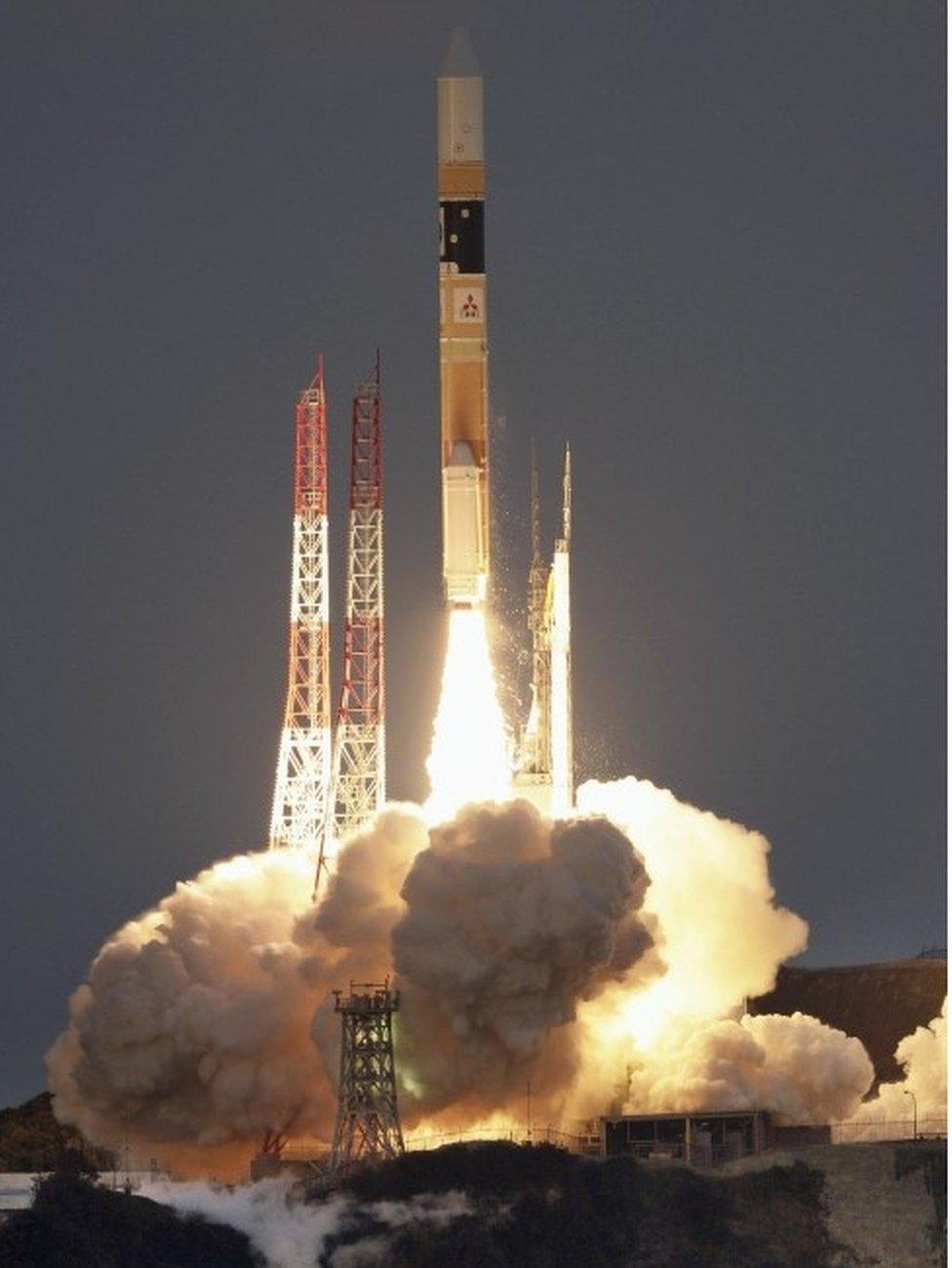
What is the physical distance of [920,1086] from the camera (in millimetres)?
75875

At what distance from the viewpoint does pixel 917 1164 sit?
69438 mm

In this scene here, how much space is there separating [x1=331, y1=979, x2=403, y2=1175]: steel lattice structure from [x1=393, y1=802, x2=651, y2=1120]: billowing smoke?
1.55m

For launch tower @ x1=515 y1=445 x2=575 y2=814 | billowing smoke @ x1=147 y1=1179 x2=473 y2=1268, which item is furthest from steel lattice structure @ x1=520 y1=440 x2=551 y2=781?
billowing smoke @ x1=147 y1=1179 x2=473 y2=1268

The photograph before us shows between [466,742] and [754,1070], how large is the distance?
8.07m

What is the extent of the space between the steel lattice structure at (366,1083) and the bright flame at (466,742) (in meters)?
6.87

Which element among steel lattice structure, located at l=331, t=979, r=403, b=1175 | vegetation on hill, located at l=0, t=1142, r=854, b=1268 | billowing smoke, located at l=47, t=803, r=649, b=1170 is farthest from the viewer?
billowing smoke, located at l=47, t=803, r=649, b=1170

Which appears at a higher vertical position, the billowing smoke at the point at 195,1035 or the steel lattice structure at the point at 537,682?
the steel lattice structure at the point at 537,682

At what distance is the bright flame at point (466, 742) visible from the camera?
7606 centimetres

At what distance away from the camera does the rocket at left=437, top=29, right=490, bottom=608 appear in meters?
74.5

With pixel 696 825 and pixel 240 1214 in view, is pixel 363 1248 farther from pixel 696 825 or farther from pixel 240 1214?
pixel 696 825

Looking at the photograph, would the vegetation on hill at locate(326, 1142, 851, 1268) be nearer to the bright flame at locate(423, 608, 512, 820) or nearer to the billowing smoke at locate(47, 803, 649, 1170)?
the billowing smoke at locate(47, 803, 649, 1170)

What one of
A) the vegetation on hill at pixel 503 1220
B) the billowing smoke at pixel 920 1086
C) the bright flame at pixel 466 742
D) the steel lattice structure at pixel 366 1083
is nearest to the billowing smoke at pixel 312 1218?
the vegetation on hill at pixel 503 1220

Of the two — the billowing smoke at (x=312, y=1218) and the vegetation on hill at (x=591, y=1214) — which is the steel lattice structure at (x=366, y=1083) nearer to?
the vegetation on hill at (x=591, y=1214)

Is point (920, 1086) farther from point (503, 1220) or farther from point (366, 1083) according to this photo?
point (503, 1220)
